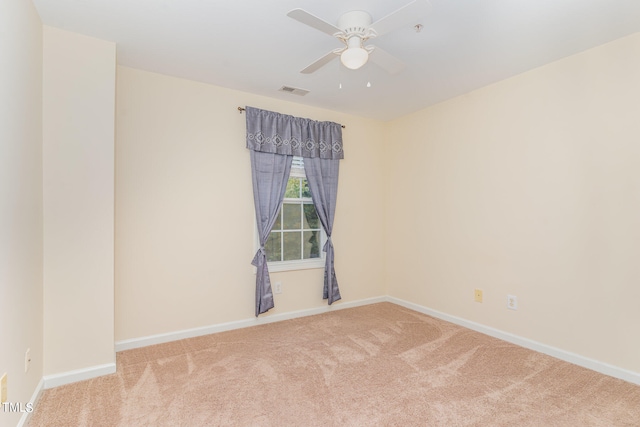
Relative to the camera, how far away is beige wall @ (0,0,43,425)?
5.13ft

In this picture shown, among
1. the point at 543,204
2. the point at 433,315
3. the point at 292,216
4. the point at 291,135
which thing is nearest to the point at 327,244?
the point at 292,216

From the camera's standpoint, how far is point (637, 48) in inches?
89.5

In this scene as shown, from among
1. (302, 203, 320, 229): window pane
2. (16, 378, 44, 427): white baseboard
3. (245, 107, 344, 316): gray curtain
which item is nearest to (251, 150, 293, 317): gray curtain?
(245, 107, 344, 316): gray curtain

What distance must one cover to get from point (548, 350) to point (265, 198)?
2996 mm

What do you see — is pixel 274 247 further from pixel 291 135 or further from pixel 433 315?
pixel 433 315

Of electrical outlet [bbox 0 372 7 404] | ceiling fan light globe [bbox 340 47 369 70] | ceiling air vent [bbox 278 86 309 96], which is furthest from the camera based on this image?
ceiling air vent [bbox 278 86 309 96]

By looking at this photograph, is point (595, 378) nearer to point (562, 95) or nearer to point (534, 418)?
point (534, 418)

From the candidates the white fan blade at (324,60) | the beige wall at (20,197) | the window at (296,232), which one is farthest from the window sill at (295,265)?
the white fan blade at (324,60)

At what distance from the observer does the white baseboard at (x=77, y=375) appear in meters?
2.20

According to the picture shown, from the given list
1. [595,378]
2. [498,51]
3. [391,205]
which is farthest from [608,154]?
[391,205]

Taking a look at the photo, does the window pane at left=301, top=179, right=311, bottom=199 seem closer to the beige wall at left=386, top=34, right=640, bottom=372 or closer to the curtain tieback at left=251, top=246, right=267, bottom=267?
the curtain tieback at left=251, top=246, right=267, bottom=267

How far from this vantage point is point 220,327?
326 centimetres

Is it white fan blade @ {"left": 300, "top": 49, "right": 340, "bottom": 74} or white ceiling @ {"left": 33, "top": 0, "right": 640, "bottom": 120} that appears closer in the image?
white ceiling @ {"left": 33, "top": 0, "right": 640, "bottom": 120}

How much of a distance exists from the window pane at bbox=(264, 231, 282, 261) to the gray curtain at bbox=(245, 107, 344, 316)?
158 millimetres
